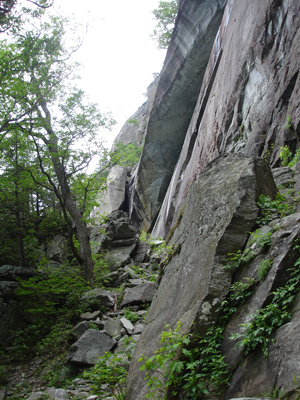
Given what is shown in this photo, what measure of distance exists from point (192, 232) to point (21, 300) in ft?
20.0

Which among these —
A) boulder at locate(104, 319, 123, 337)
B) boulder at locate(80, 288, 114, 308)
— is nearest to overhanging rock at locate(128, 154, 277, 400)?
boulder at locate(104, 319, 123, 337)

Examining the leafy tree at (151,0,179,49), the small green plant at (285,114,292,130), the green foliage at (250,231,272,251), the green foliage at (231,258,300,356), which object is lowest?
the green foliage at (231,258,300,356)

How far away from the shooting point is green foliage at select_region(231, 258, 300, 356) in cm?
256

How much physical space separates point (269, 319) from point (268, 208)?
1.64 m

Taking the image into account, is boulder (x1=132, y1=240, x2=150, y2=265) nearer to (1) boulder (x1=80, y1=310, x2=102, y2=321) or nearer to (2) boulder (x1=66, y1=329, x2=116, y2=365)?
(1) boulder (x1=80, y1=310, x2=102, y2=321)

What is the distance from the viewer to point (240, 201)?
3.94m

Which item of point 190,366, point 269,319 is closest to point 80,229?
point 190,366

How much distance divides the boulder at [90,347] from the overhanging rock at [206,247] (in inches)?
69.1

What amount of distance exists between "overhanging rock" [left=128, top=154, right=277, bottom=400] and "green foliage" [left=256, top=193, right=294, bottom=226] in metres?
0.09

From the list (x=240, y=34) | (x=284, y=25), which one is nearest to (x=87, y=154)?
(x=240, y=34)

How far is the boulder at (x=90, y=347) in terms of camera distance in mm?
5691

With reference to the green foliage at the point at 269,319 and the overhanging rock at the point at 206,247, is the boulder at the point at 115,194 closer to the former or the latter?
the overhanging rock at the point at 206,247

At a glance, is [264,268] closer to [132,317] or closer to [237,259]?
[237,259]

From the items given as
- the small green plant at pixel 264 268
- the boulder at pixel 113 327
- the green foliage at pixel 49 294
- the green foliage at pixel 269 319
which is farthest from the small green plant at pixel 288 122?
the green foliage at pixel 49 294
